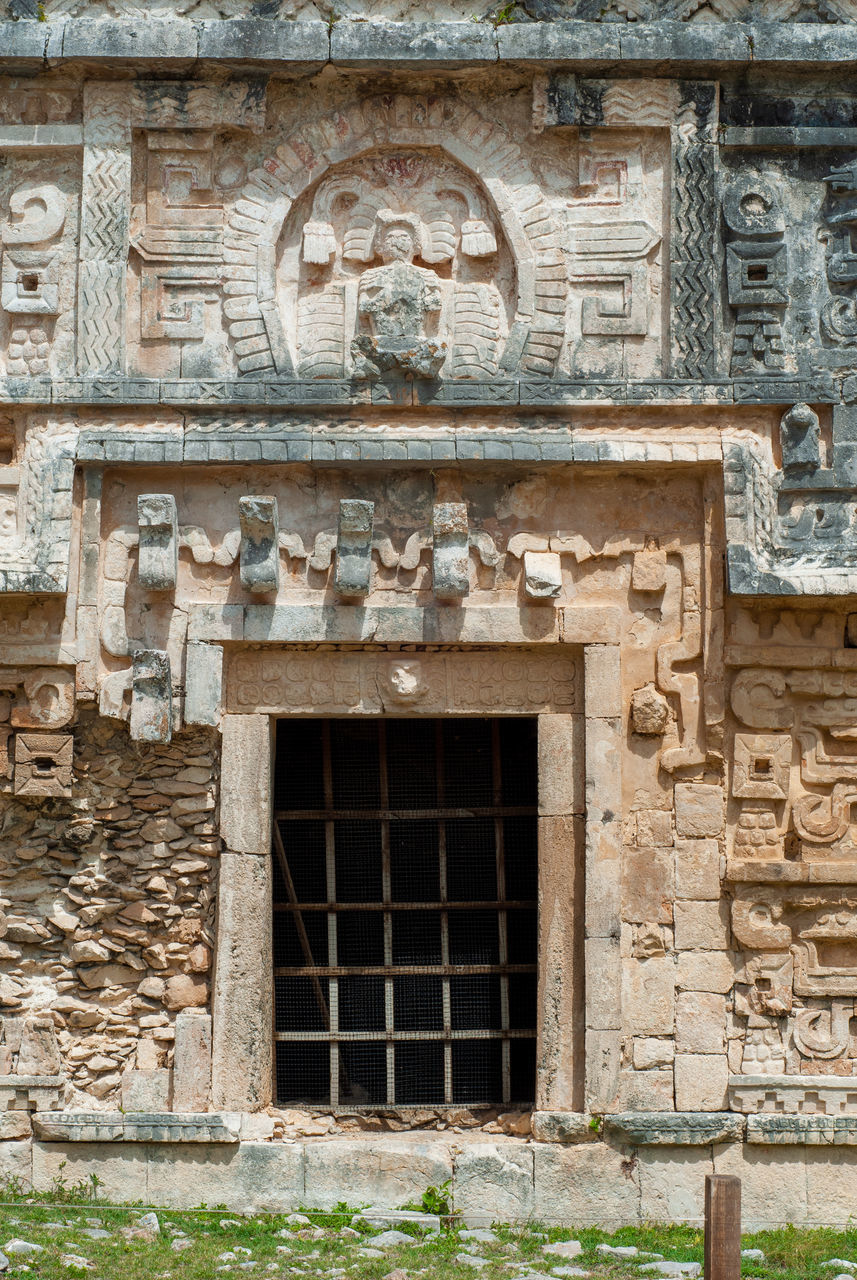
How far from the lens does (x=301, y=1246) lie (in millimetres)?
5969

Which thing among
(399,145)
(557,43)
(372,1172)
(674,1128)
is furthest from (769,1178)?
(557,43)

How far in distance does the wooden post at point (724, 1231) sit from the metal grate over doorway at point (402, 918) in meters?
2.61

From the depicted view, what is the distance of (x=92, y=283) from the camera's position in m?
6.80

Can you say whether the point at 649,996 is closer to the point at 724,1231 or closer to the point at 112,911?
the point at 724,1231

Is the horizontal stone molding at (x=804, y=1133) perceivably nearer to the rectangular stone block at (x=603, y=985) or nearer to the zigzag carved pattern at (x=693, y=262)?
the rectangular stone block at (x=603, y=985)

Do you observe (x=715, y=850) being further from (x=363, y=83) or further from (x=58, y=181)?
(x=58, y=181)

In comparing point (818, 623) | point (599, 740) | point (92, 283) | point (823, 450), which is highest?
point (92, 283)

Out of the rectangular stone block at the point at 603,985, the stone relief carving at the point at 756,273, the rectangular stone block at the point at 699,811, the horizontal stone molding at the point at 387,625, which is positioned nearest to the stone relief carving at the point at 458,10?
the stone relief carving at the point at 756,273

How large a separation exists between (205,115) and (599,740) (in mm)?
3398

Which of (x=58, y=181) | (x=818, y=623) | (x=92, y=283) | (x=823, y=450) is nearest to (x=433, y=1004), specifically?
(x=818, y=623)

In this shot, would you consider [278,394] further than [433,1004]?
No

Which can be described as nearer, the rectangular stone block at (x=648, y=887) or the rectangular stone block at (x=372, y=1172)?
the rectangular stone block at (x=372, y=1172)

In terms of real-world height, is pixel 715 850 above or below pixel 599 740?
below

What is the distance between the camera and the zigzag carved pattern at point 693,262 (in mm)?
6789
